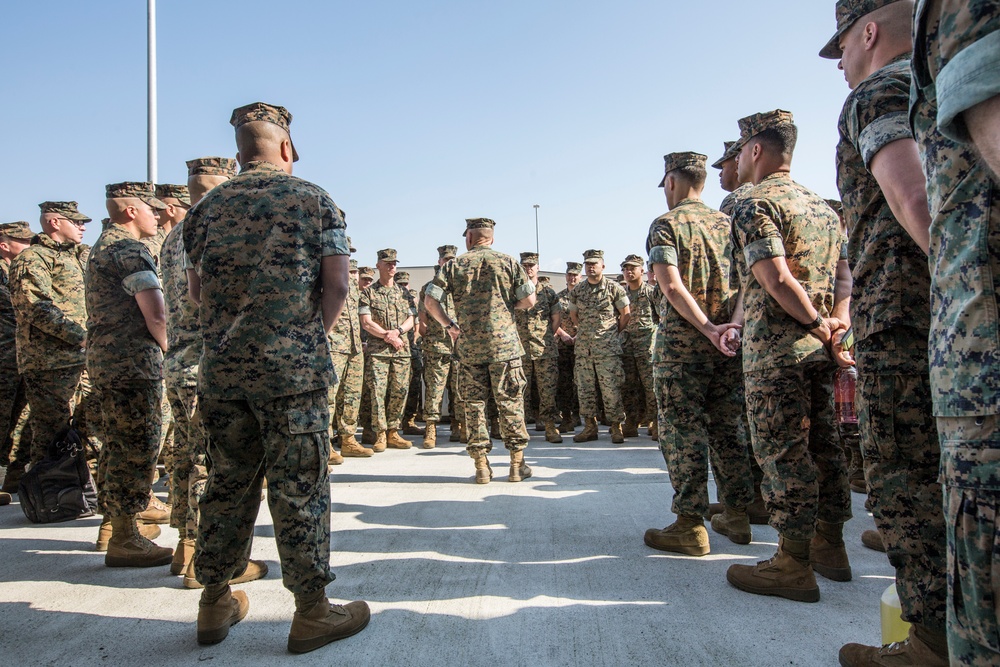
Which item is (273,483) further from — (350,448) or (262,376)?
(350,448)

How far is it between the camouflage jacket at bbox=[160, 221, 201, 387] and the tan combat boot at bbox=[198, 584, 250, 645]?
111 cm

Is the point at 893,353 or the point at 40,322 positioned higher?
the point at 40,322

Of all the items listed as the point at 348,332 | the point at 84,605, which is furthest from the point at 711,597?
the point at 348,332

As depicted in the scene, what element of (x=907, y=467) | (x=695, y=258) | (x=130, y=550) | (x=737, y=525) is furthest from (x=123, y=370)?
(x=907, y=467)

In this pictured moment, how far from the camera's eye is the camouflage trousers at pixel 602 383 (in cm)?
794

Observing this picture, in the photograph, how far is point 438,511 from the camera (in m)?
4.43

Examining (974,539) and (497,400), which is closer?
(974,539)

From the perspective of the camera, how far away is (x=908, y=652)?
192cm

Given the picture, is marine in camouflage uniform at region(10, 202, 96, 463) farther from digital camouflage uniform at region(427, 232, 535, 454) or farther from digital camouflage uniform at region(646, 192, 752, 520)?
digital camouflage uniform at region(646, 192, 752, 520)

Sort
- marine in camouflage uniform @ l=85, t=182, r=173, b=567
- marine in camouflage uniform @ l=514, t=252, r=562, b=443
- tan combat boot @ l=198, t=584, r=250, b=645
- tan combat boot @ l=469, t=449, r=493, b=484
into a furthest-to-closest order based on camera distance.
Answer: marine in camouflage uniform @ l=514, t=252, r=562, b=443 → tan combat boot @ l=469, t=449, r=493, b=484 → marine in camouflage uniform @ l=85, t=182, r=173, b=567 → tan combat boot @ l=198, t=584, r=250, b=645

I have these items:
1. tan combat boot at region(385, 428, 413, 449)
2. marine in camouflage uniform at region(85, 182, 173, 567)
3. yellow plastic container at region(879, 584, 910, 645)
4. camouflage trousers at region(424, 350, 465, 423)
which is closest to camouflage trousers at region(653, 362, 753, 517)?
yellow plastic container at region(879, 584, 910, 645)

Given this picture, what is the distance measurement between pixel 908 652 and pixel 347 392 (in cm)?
644

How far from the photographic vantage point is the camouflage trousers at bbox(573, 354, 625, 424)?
313 inches

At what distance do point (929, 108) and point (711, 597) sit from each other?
2205 mm
